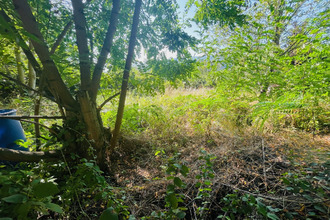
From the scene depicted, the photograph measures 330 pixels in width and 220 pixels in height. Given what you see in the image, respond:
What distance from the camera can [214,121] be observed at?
2.63m

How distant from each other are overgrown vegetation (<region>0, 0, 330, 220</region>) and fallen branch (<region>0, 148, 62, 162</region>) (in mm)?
28

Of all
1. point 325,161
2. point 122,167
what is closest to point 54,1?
point 122,167

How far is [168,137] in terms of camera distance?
2385mm

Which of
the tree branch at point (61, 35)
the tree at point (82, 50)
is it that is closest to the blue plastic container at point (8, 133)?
the tree at point (82, 50)

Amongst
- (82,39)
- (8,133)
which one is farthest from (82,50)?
(8,133)

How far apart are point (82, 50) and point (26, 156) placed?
1051 millimetres

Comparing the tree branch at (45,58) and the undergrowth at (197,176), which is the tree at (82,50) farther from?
the undergrowth at (197,176)

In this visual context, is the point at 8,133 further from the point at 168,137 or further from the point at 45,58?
the point at 168,137

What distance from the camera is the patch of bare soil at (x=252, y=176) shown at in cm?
93

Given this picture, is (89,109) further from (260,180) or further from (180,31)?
(260,180)

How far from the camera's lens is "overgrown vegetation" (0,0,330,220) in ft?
3.11

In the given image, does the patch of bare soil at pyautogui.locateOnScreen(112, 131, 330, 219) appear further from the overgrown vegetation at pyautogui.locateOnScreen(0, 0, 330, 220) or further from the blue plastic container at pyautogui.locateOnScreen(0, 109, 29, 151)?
the blue plastic container at pyautogui.locateOnScreen(0, 109, 29, 151)

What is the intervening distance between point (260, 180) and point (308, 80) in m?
1.46

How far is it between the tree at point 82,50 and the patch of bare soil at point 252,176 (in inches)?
19.8
